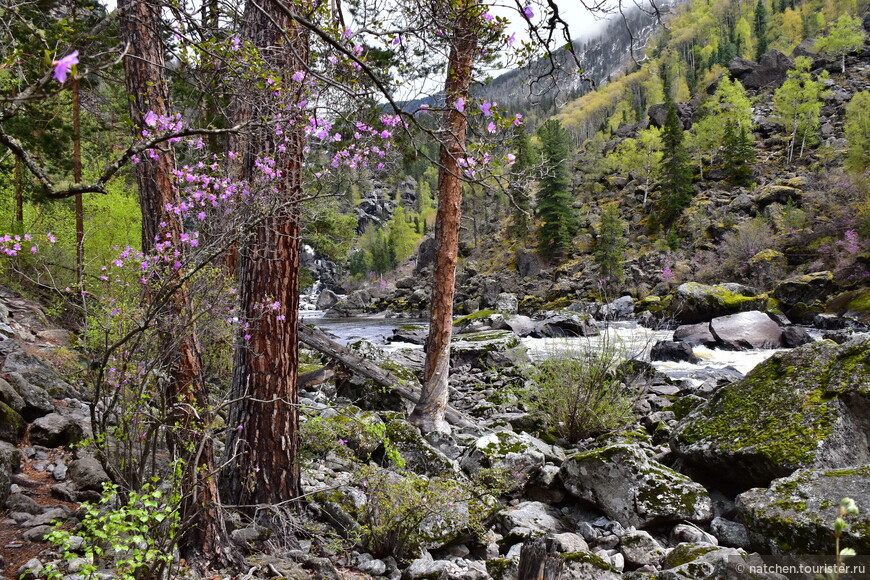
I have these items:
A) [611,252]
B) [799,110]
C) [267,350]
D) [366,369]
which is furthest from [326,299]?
[267,350]

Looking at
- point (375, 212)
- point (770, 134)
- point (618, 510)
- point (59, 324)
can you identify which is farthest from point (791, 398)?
point (375, 212)

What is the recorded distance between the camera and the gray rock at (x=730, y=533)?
3.57 m

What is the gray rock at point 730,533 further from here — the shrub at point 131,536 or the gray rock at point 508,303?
the gray rock at point 508,303

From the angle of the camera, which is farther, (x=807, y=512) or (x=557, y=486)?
(x=557, y=486)

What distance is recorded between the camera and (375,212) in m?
106

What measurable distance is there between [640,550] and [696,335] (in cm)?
1413

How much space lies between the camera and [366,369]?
7168mm

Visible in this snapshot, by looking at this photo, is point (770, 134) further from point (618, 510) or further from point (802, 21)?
point (618, 510)

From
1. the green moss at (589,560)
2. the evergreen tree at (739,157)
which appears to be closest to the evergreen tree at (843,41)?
the evergreen tree at (739,157)

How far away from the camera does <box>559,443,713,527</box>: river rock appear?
3.96 metres

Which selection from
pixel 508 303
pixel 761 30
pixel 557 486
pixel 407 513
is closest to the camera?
pixel 407 513

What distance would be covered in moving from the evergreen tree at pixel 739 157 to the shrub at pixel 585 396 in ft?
129

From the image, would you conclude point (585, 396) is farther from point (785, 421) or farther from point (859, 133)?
point (859, 133)

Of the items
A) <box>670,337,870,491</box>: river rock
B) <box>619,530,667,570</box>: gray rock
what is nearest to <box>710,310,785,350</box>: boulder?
<box>670,337,870,491</box>: river rock
